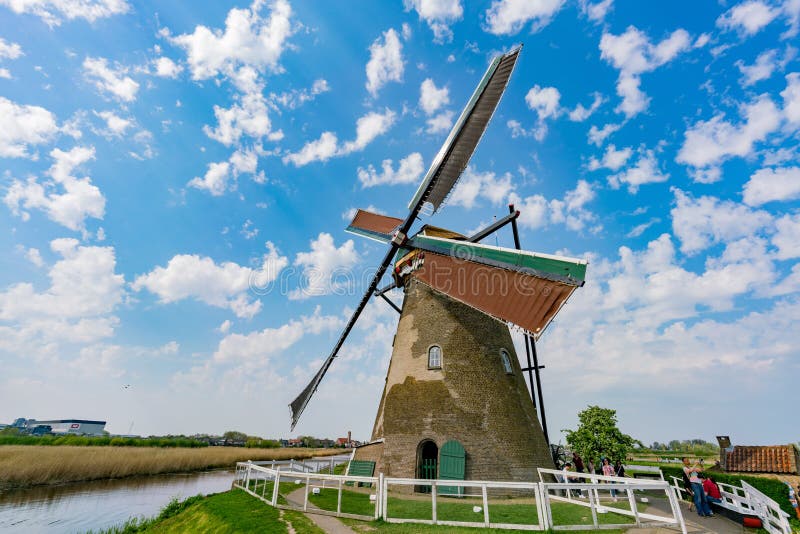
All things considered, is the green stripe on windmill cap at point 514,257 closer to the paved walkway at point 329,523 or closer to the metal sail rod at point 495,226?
the metal sail rod at point 495,226

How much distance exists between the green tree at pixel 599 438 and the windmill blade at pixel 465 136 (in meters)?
13.0

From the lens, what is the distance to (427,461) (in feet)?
40.4

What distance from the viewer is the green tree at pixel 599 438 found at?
18.0m

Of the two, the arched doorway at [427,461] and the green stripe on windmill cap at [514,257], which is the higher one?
the green stripe on windmill cap at [514,257]

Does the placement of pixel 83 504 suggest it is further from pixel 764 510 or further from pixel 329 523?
pixel 764 510

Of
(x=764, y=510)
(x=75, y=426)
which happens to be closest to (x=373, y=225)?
(x=764, y=510)

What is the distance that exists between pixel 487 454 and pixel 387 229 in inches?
439

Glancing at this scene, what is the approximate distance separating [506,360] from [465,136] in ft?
27.1

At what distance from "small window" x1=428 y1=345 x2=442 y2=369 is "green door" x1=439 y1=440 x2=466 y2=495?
2446 millimetres

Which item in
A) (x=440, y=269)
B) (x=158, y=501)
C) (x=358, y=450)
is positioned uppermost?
(x=440, y=269)

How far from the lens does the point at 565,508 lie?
9.67 m

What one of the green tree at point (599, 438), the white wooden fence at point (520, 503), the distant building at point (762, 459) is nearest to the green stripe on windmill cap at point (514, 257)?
the white wooden fence at point (520, 503)

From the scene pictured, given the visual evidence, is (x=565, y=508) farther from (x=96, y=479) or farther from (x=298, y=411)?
(x=96, y=479)

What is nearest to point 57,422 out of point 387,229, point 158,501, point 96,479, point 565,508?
point 96,479
